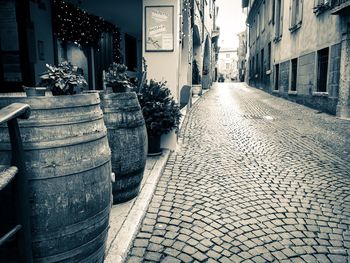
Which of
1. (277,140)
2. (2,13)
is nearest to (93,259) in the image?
(277,140)

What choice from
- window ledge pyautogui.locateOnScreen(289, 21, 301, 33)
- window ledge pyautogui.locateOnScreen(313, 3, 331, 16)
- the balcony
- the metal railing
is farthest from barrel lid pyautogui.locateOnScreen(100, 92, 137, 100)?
window ledge pyautogui.locateOnScreen(289, 21, 301, 33)

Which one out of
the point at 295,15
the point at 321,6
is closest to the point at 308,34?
the point at 321,6

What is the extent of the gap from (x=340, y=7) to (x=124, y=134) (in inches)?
355

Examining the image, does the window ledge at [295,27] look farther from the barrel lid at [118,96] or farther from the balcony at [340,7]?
the barrel lid at [118,96]

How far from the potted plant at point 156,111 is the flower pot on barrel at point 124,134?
1.59 m

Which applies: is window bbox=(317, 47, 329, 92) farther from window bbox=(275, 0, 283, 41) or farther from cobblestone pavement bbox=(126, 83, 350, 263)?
window bbox=(275, 0, 283, 41)

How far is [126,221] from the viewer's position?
2816 millimetres

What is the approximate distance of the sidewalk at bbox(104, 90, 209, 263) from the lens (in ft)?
7.75

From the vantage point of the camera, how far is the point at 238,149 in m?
5.81

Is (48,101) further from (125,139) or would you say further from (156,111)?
(156,111)

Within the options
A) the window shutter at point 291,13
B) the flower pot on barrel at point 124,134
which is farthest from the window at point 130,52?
the flower pot on barrel at point 124,134

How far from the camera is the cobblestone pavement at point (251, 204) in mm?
2525

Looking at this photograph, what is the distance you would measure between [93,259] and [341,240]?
2.12 metres

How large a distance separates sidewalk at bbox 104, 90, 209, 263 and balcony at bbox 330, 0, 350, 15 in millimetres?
8210
